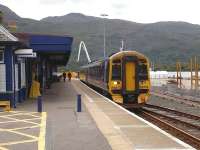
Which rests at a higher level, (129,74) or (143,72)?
(143,72)

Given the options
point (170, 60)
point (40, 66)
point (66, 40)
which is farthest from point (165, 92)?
point (170, 60)

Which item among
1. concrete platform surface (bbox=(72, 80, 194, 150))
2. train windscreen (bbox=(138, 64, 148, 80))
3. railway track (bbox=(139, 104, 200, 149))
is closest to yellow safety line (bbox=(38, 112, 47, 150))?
concrete platform surface (bbox=(72, 80, 194, 150))

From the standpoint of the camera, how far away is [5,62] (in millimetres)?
25203

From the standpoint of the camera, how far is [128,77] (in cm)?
2903

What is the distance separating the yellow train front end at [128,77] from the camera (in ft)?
95.1

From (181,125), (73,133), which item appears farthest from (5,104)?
(73,133)

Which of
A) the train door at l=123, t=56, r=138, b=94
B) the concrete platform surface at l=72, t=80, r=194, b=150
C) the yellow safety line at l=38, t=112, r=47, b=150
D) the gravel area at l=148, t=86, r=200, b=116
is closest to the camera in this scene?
the concrete platform surface at l=72, t=80, r=194, b=150

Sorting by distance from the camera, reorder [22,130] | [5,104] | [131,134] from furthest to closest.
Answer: [5,104]
[22,130]
[131,134]

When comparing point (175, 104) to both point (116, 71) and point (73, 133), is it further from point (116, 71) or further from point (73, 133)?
point (73, 133)

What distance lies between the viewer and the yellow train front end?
2898 centimetres

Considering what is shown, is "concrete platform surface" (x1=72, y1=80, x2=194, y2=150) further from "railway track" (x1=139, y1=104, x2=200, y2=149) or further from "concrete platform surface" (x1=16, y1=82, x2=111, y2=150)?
"railway track" (x1=139, y1=104, x2=200, y2=149)

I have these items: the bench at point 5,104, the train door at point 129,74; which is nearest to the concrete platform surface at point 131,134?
the bench at point 5,104

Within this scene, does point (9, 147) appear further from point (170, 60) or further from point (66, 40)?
point (170, 60)

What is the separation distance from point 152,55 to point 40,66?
139447 mm
